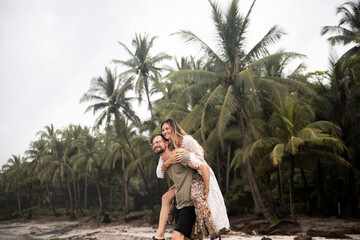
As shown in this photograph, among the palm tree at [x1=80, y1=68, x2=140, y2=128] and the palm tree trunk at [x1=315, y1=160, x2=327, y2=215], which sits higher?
the palm tree at [x1=80, y1=68, x2=140, y2=128]

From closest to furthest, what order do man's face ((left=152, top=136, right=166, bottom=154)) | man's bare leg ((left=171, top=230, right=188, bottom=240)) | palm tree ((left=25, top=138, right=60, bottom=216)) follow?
man's bare leg ((left=171, top=230, right=188, bottom=240)) < man's face ((left=152, top=136, right=166, bottom=154)) < palm tree ((left=25, top=138, right=60, bottom=216))

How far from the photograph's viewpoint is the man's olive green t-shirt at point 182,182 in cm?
278

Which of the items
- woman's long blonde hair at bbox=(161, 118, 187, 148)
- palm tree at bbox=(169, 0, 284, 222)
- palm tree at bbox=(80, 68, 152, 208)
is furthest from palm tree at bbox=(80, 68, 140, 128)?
woman's long blonde hair at bbox=(161, 118, 187, 148)

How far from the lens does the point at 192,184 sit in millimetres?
2791

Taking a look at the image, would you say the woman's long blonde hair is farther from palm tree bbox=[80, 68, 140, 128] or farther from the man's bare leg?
palm tree bbox=[80, 68, 140, 128]

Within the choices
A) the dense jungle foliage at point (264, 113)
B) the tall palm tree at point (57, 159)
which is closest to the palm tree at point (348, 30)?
the dense jungle foliage at point (264, 113)

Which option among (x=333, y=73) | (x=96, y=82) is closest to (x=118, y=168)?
(x=96, y=82)

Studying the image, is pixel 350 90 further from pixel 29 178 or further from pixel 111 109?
pixel 29 178

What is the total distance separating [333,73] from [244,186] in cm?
877

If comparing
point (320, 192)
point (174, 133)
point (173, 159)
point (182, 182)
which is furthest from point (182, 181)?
point (320, 192)

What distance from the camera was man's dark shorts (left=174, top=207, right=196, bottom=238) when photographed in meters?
2.67

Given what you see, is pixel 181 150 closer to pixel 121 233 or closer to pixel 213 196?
pixel 213 196

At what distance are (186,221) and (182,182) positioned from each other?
348 mm

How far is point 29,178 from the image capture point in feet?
129
